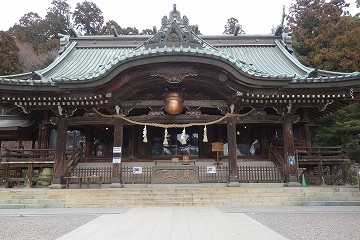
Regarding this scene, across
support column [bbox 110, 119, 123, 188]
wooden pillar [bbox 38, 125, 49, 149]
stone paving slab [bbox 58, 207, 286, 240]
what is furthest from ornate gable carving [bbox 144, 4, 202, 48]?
wooden pillar [bbox 38, 125, 49, 149]

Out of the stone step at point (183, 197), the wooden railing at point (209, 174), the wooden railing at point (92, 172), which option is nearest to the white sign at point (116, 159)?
the wooden railing at point (209, 174)

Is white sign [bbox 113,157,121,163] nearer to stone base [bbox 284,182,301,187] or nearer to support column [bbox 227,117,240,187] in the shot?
support column [bbox 227,117,240,187]

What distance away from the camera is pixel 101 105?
12523 millimetres

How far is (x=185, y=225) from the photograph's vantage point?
663cm

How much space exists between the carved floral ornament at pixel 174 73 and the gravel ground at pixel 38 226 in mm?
5915

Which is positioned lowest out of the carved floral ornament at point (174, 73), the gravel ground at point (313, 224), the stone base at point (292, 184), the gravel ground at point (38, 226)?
the gravel ground at point (313, 224)

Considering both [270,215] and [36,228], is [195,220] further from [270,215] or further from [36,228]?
[36,228]

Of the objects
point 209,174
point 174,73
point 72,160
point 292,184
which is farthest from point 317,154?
point 72,160

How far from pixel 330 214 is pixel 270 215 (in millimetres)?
1773

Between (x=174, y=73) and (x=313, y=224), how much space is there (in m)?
7.26

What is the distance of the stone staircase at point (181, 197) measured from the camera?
1033cm

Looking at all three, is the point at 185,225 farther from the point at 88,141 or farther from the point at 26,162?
the point at 88,141

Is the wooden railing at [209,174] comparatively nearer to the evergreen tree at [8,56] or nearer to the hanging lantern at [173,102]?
the hanging lantern at [173,102]

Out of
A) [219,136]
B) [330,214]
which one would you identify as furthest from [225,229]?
[219,136]
